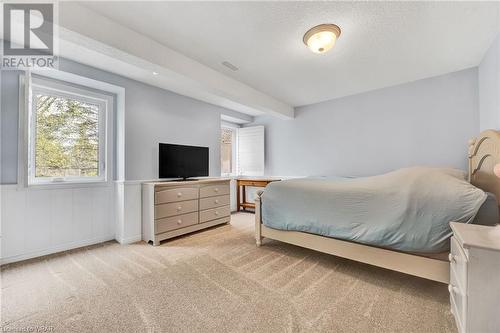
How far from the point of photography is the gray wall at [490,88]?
2.04 m

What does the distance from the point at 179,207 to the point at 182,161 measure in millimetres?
819

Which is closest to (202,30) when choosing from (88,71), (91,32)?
(91,32)

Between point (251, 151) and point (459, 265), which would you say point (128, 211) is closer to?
point (251, 151)

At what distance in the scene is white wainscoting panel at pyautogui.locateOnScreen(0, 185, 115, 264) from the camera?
223 centimetres

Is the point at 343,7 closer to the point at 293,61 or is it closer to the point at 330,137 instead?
the point at 293,61

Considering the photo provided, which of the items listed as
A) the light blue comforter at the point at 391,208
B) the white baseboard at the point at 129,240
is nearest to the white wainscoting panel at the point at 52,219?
the white baseboard at the point at 129,240

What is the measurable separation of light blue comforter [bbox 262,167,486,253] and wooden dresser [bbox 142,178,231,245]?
4.93 ft

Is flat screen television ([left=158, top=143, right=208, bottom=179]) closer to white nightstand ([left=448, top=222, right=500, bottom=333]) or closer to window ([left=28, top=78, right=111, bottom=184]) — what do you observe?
window ([left=28, top=78, right=111, bottom=184])

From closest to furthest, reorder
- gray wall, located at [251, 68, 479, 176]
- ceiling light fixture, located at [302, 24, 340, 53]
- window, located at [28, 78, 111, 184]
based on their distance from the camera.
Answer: ceiling light fixture, located at [302, 24, 340, 53] < window, located at [28, 78, 111, 184] < gray wall, located at [251, 68, 479, 176]

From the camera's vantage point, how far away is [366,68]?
8.92ft

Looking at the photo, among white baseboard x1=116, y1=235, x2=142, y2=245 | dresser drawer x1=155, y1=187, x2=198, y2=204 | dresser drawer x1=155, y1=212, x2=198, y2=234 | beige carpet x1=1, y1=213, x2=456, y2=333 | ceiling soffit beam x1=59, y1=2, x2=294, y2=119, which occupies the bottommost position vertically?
beige carpet x1=1, y1=213, x2=456, y2=333

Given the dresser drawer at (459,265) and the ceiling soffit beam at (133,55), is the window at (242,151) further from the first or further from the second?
the dresser drawer at (459,265)

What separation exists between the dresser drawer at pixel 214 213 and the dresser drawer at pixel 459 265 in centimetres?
A: 298

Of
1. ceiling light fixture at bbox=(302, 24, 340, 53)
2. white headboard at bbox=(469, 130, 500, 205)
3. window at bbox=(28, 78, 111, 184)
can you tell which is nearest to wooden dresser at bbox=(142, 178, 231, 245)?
window at bbox=(28, 78, 111, 184)
